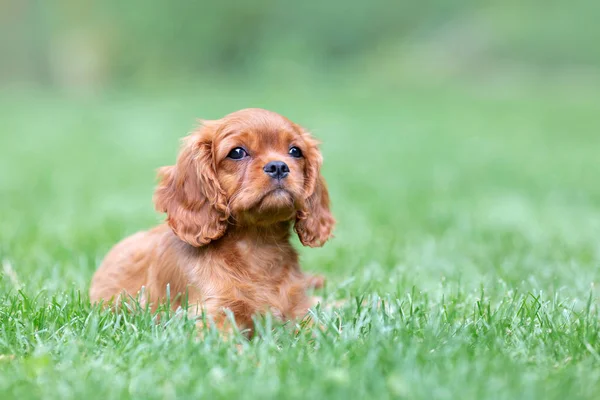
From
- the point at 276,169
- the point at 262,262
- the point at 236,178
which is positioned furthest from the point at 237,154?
the point at 262,262

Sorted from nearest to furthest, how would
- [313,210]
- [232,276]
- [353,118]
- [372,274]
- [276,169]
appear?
[276,169]
[232,276]
[313,210]
[372,274]
[353,118]

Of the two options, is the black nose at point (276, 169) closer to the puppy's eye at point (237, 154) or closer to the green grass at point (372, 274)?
the puppy's eye at point (237, 154)

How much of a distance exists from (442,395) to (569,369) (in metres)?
0.68

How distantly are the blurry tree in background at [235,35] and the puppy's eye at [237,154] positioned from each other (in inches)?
902

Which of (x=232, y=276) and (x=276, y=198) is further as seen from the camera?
(x=232, y=276)

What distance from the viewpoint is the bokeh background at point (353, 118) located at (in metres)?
6.17

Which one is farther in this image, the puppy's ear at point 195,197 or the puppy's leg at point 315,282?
the puppy's leg at point 315,282

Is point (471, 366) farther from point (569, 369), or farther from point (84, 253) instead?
point (84, 253)

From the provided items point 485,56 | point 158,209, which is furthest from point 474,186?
point 485,56

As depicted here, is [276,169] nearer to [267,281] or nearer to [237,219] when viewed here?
[237,219]

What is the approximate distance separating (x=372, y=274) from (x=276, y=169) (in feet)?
4.59

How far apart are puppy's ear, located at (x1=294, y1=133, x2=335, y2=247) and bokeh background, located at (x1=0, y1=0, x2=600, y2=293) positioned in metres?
0.63

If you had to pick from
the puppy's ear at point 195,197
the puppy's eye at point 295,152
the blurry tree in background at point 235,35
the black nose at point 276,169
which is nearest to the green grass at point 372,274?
the puppy's ear at point 195,197

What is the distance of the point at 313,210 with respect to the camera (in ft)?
14.5
